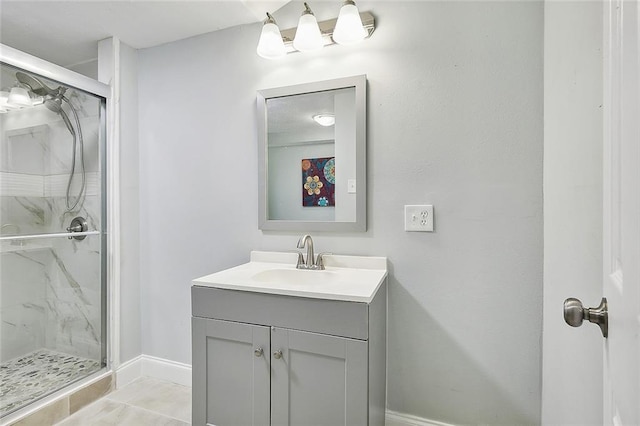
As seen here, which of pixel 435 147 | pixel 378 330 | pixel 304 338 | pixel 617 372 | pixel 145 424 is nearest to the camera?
pixel 617 372

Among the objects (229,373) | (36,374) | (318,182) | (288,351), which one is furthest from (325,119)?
(36,374)

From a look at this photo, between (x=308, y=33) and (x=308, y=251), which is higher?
(x=308, y=33)

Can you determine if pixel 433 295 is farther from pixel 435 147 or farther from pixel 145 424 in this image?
pixel 145 424

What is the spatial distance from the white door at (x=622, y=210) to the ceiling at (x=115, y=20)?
5.38 ft

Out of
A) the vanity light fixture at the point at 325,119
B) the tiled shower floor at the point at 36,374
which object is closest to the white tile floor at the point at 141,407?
the tiled shower floor at the point at 36,374

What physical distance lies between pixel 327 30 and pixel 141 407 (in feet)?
7.25

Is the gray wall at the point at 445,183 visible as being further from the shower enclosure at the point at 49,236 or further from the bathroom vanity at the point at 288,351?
the shower enclosure at the point at 49,236

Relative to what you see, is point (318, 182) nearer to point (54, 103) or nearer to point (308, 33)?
point (308, 33)

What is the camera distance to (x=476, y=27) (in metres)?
1.45

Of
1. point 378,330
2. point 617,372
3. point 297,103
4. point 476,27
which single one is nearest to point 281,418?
point 378,330

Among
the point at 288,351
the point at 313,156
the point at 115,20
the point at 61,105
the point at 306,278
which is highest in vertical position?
the point at 115,20

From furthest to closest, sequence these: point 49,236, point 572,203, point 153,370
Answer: point 153,370 → point 49,236 → point 572,203

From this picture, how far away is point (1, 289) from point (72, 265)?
0.31m

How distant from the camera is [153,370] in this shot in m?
2.10
